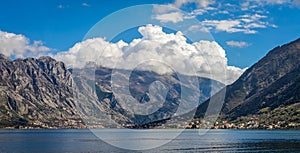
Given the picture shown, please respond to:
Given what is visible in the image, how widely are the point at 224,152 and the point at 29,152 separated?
78.5 meters

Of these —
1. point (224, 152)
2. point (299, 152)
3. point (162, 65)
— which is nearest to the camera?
point (162, 65)

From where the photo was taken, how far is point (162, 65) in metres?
95.4

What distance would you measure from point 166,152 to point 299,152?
48.3m

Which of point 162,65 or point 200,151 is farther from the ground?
point 162,65

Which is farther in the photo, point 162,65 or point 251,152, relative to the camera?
point 251,152

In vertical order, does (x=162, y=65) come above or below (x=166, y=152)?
above

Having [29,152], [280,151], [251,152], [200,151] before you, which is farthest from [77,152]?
[280,151]

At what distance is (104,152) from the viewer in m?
147

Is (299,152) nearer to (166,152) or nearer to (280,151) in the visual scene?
(280,151)

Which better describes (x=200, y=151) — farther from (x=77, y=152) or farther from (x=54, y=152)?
(x=54, y=152)

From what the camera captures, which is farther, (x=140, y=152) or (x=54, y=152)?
(x=54, y=152)

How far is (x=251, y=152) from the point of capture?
149625 mm

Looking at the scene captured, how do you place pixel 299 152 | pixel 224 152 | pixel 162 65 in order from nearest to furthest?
pixel 162 65 → pixel 299 152 → pixel 224 152

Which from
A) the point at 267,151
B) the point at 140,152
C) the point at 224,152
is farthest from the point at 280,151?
the point at 140,152
